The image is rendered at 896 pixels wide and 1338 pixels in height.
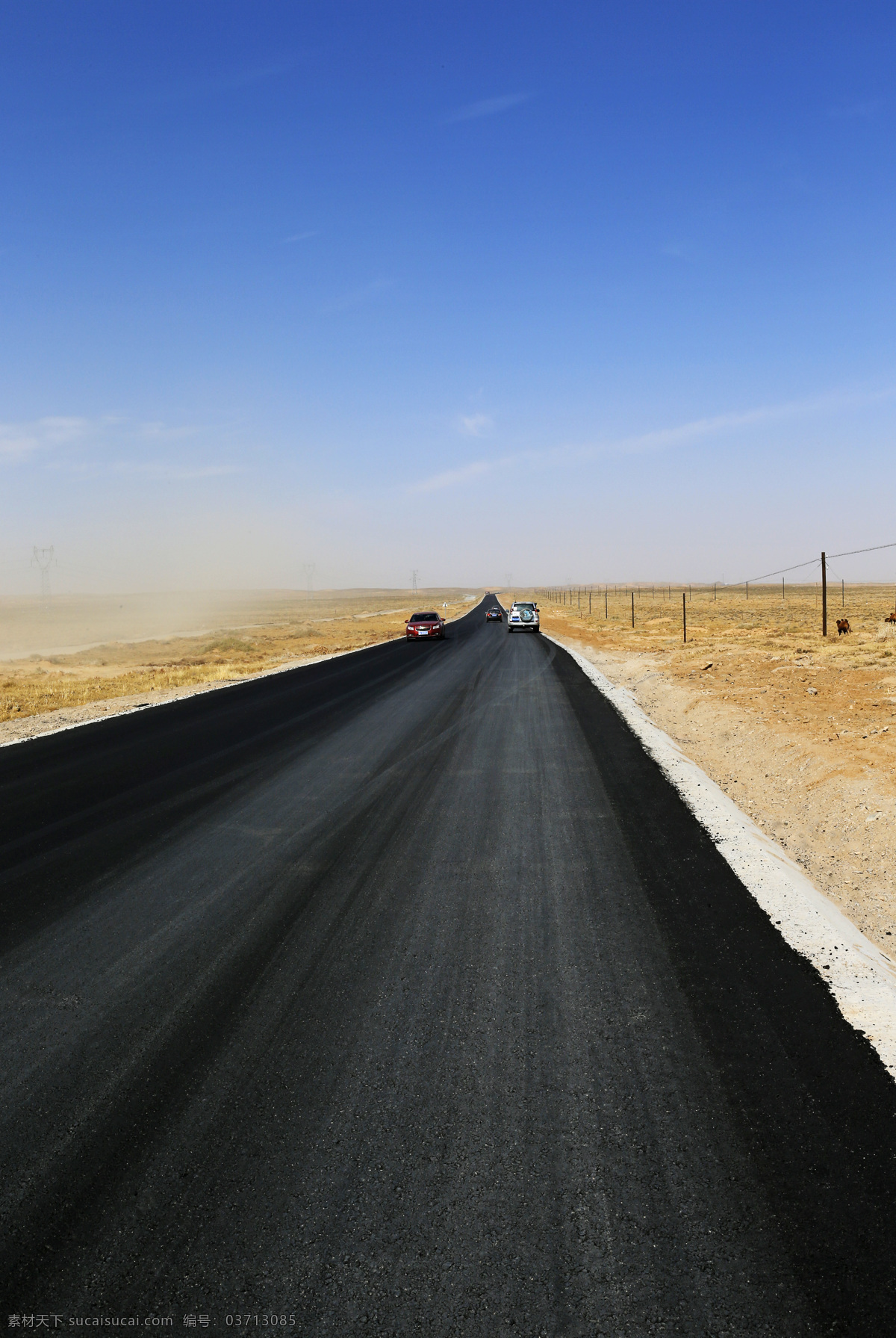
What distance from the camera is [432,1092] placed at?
9.86 ft

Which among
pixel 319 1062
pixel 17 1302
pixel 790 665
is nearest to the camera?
pixel 17 1302

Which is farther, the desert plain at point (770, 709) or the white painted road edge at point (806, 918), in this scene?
the desert plain at point (770, 709)

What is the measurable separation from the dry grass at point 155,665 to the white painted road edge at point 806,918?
13.8 metres

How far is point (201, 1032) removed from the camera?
3.50 metres

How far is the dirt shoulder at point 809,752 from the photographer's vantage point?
233 inches

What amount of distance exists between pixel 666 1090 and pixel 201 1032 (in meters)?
2.12

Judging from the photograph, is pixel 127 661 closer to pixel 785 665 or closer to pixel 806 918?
pixel 785 665

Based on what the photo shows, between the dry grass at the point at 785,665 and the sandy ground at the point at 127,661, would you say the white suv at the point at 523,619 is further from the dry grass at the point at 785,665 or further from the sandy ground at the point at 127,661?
the sandy ground at the point at 127,661

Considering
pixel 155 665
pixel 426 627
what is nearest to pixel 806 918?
pixel 426 627

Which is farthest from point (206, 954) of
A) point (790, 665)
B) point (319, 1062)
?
point (790, 665)

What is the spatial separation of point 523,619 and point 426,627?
247 inches

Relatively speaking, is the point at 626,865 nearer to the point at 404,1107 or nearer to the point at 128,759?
the point at 404,1107

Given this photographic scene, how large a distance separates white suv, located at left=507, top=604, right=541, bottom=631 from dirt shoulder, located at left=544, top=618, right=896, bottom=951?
70.8ft

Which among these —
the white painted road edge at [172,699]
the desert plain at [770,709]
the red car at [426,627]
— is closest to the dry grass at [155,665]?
the desert plain at [770,709]
